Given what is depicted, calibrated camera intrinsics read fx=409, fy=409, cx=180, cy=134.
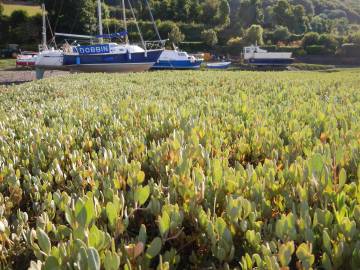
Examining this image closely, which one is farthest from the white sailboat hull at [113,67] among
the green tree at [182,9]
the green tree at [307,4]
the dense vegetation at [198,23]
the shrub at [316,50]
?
the green tree at [307,4]

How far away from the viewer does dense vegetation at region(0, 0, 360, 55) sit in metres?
63.8

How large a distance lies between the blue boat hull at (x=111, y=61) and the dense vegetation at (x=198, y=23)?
23574mm

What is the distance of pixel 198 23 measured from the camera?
79.7 metres

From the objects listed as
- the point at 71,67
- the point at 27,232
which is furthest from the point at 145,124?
the point at 71,67

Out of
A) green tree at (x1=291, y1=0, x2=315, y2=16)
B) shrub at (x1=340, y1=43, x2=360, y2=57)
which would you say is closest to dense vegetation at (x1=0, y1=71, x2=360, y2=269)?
shrub at (x1=340, y1=43, x2=360, y2=57)

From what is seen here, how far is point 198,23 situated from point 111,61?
160 feet

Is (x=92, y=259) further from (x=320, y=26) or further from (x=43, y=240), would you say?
(x=320, y=26)

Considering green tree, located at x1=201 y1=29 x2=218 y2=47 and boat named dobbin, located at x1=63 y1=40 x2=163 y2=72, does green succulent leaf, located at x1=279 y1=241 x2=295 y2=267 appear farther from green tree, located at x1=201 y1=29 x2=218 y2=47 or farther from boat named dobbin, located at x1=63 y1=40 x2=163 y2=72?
green tree, located at x1=201 y1=29 x2=218 y2=47

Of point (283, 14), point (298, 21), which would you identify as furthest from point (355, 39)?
point (298, 21)

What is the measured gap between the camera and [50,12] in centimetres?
6650

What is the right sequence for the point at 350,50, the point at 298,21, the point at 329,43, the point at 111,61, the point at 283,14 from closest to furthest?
the point at 111,61
the point at 350,50
the point at 329,43
the point at 283,14
the point at 298,21

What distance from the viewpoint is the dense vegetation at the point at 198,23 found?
63.8 m

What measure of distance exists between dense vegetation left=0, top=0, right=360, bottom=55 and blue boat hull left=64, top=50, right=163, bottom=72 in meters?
23.6

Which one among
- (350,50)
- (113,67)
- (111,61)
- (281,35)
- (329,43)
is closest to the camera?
(111,61)
